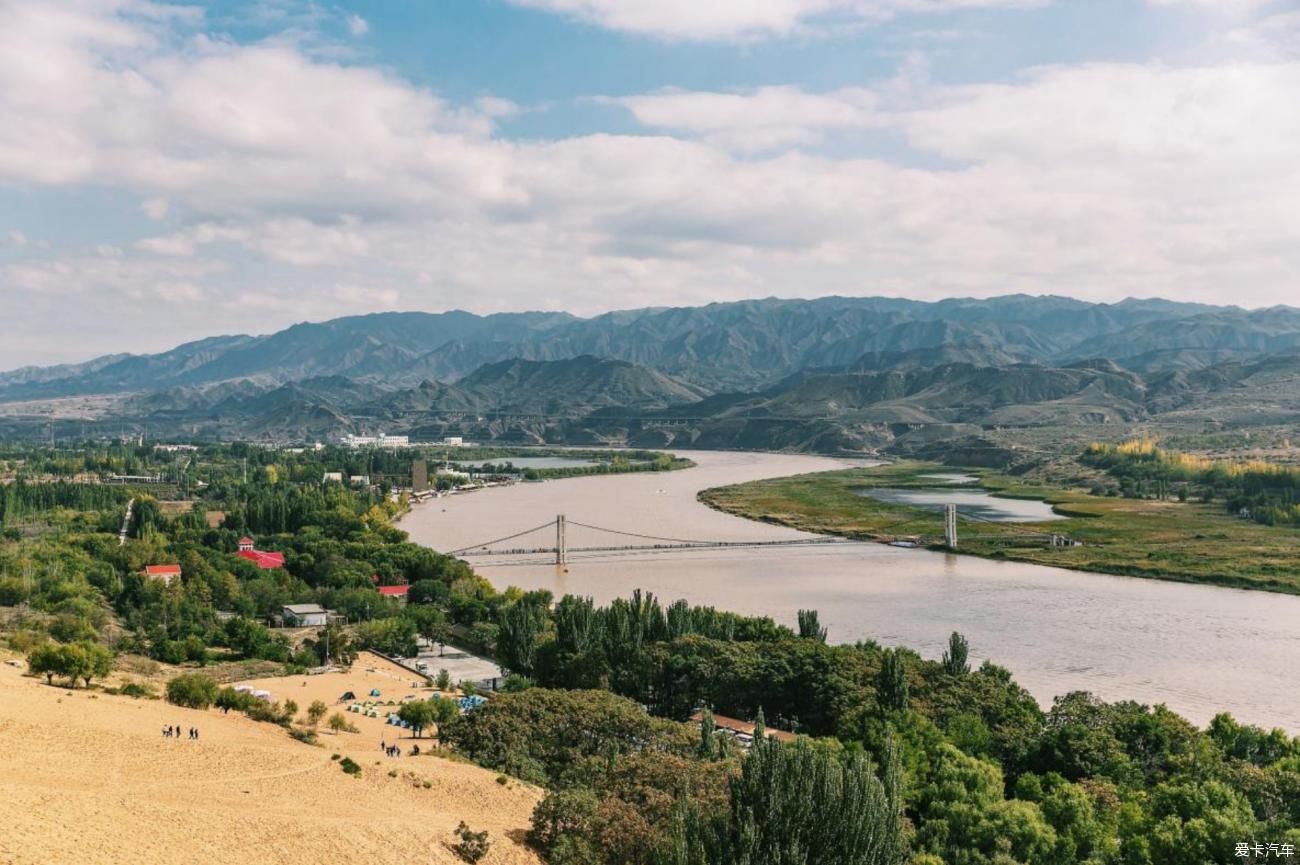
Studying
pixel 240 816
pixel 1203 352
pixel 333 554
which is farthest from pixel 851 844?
pixel 1203 352

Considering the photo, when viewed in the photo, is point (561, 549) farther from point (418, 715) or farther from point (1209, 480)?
point (1209, 480)

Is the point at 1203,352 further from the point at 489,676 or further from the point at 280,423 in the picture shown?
the point at 489,676

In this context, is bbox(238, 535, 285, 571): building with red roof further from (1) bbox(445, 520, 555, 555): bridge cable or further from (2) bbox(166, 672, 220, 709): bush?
(2) bbox(166, 672, 220, 709): bush

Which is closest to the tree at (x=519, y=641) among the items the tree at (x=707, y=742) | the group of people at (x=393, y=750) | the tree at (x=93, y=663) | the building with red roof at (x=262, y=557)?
the group of people at (x=393, y=750)

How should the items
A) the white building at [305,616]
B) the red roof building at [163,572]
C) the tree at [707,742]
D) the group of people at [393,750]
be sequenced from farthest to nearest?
the red roof building at [163,572], the white building at [305,616], the group of people at [393,750], the tree at [707,742]

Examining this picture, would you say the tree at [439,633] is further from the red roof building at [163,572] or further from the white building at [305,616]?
the red roof building at [163,572]

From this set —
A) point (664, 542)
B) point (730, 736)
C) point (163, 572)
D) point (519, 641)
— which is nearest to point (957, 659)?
point (730, 736)
